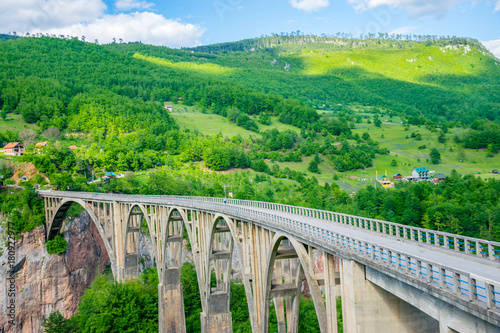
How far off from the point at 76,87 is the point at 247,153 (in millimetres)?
70862

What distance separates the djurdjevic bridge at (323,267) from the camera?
12477 mm

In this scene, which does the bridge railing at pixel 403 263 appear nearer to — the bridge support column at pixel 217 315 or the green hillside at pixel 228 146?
the bridge support column at pixel 217 315

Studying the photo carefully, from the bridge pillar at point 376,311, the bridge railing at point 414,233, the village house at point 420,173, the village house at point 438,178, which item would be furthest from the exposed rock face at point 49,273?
the village house at point 420,173

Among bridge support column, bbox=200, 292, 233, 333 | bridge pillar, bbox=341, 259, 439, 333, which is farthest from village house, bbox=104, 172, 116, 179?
bridge pillar, bbox=341, 259, 439, 333

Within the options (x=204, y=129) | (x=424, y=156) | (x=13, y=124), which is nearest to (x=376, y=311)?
(x=13, y=124)

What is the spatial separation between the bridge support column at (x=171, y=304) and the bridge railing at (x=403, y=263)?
1824 centimetres

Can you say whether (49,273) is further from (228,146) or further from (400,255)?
(228,146)

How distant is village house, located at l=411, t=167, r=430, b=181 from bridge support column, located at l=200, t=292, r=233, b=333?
76.3 meters

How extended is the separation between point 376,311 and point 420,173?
93747mm

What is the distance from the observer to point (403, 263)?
1742cm

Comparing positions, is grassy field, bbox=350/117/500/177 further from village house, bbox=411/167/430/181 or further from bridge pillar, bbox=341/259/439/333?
bridge pillar, bbox=341/259/439/333

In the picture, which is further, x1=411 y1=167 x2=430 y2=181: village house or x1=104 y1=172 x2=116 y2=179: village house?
x1=411 y1=167 x2=430 y2=181: village house

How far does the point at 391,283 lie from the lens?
14898 mm

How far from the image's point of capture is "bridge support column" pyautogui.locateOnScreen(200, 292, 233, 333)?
38.3 metres
